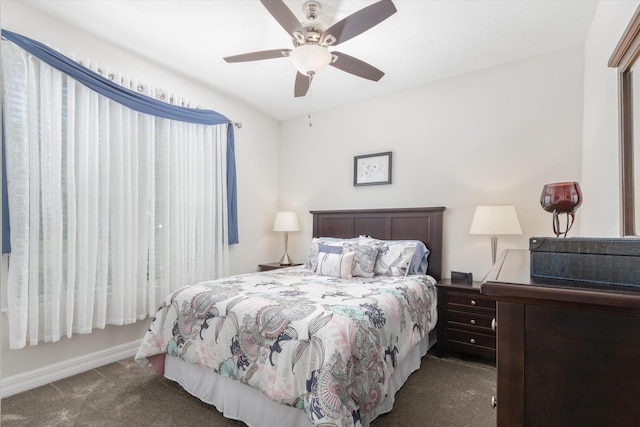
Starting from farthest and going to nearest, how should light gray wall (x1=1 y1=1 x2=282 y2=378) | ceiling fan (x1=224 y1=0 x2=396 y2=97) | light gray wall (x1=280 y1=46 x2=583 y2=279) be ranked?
1. light gray wall (x1=280 y1=46 x2=583 y2=279)
2. light gray wall (x1=1 y1=1 x2=282 y2=378)
3. ceiling fan (x1=224 y1=0 x2=396 y2=97)

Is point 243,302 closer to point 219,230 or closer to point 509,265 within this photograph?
point 509,265

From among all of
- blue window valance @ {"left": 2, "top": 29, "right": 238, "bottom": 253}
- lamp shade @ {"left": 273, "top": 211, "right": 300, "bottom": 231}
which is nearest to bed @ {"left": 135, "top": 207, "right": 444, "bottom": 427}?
blue window valance @ {"left": 2, "top": 29, "right": 238, "bottom": 253}

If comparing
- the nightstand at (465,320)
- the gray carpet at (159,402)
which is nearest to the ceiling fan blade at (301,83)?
the nightstand at (465,320)

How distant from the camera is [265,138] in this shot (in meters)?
4.47

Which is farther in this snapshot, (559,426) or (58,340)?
(58,340)

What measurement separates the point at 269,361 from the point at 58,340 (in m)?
1.89

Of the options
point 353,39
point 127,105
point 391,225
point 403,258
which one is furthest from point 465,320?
point 127,105

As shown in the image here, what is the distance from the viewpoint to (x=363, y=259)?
3.03 meters

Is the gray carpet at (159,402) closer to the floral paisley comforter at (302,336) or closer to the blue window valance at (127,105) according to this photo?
the floral paisley comforter at (302,336)

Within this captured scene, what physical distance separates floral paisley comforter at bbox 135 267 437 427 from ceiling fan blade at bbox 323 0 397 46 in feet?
5.70

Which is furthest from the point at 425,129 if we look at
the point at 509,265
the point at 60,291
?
the point at 60,291

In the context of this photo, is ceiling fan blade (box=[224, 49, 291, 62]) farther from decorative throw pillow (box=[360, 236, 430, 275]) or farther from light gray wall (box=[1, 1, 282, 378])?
decorative throw pillow (box=[360, 236, 430, 275])

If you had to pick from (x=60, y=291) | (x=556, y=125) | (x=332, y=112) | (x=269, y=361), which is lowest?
(x=269, y=361)

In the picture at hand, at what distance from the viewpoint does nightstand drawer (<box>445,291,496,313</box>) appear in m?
2.72
